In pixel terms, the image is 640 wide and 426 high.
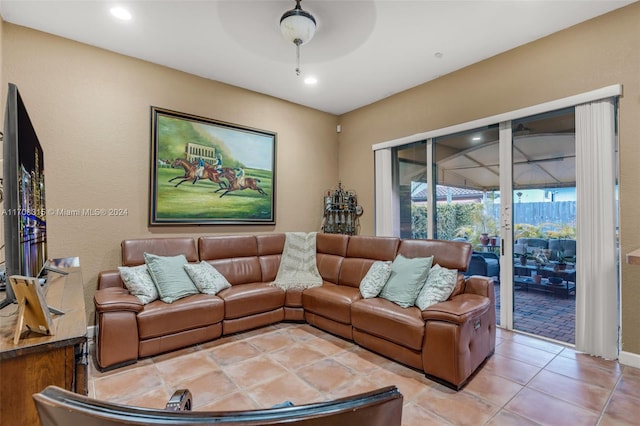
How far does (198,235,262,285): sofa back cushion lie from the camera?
364 centimetres

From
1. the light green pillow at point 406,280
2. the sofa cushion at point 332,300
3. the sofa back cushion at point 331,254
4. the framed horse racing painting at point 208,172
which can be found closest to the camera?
the light green pillow at point 406,280

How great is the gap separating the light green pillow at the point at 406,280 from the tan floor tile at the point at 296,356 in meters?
0.87

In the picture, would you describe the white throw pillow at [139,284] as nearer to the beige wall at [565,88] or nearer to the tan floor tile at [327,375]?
the tan floor tile at [327,375]

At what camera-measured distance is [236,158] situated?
409 cm

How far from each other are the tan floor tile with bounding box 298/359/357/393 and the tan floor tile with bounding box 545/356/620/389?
166 centimetres

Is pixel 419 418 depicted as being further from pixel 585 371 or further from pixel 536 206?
pixel 536 206

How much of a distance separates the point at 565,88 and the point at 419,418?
312cm

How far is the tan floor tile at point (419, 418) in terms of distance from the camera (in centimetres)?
186

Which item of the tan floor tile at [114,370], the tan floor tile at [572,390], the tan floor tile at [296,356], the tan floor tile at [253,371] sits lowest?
the tan floor tile at [296,356]

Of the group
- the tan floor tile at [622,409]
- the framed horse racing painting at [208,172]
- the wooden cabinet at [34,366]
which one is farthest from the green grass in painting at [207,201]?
the tan floor tile at [622,409]

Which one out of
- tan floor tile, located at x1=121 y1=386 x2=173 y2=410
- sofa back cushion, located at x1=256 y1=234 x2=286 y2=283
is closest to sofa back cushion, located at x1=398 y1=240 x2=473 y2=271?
sofa back cushion, located at x1=256 y1=234 x2=286 y2=283

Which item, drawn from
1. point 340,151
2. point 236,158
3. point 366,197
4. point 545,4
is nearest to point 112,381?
point 236,158

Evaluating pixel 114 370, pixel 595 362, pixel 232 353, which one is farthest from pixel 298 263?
pixel 595 362

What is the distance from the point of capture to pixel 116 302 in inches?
98.7
